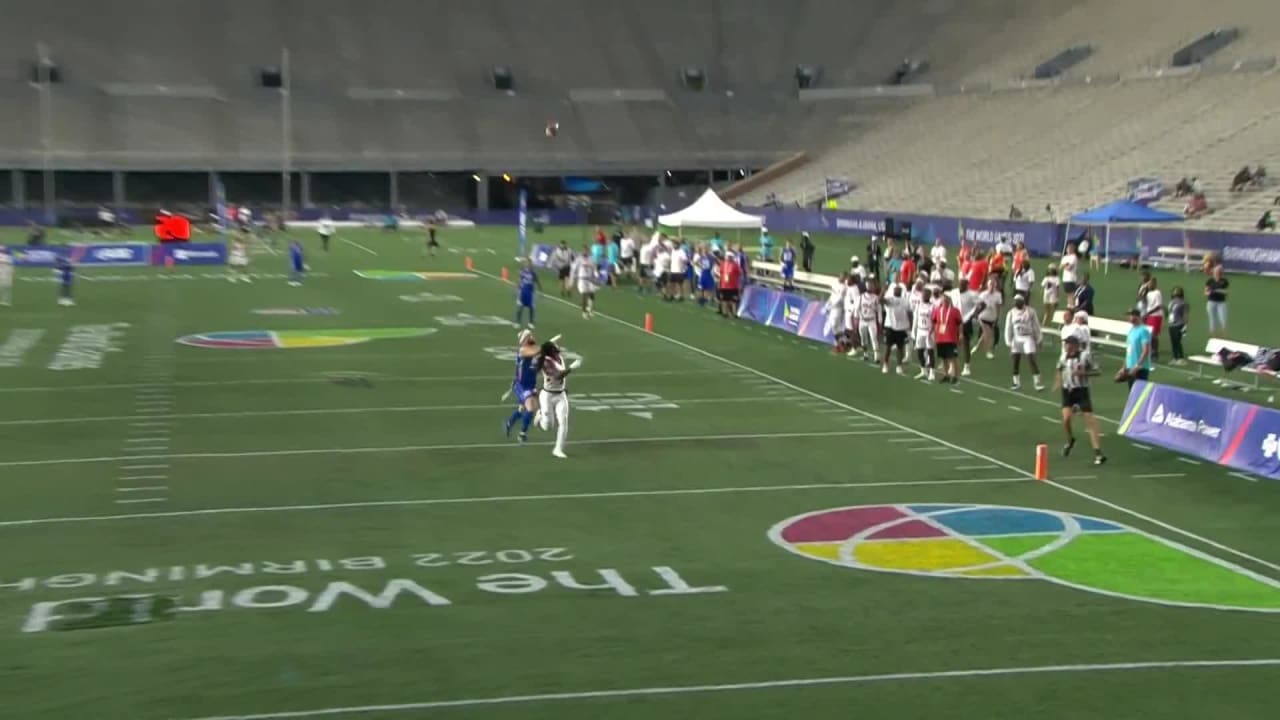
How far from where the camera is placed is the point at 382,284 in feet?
159

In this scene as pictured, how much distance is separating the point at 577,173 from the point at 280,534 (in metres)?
74.4

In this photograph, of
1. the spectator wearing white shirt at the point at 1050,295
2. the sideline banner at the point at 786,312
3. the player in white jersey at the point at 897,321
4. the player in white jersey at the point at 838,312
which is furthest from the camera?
the sideline banner at the point at 786,312

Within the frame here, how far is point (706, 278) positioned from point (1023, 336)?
16192 millimetres

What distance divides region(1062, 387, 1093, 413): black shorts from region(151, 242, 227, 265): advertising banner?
41942mm

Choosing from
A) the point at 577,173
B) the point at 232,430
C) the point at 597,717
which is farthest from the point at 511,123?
the point at 597,717

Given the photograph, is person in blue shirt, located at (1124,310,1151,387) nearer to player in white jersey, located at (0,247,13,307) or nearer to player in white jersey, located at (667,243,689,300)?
player in white jersey, located at (667,243,689,300)

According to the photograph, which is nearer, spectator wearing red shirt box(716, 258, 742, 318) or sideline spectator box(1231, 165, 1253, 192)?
spectator wearing red shirt box(716, 258, 742, 318)

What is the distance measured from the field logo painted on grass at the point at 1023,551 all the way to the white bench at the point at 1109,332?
1261cm

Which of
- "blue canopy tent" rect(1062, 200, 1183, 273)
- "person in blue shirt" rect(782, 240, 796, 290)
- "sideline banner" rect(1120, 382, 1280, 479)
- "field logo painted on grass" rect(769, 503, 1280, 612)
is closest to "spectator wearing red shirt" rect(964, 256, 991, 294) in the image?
"person in blue shirt" rect(782, 240, 796, 290)

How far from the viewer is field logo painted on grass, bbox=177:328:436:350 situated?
33.0 metres

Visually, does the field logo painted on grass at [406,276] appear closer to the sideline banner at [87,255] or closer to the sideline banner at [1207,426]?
the sideline banner at [87,255]

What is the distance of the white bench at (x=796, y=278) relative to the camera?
1634 inches

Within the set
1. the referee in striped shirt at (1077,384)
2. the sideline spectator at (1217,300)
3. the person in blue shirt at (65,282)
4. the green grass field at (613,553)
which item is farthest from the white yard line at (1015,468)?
the person in blue shirt at (65,282)

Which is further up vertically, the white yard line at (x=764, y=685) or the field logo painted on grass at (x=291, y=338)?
the field logo painted on grass at (x=291, y=338)
